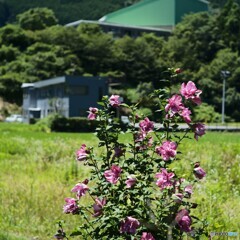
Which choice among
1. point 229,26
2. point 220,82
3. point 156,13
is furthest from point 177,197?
point 156,13

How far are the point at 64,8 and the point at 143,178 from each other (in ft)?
448

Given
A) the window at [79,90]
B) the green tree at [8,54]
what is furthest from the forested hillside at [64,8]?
the window at [79,90]

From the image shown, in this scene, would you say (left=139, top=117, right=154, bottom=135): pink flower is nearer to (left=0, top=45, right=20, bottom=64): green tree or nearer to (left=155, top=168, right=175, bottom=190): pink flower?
(left=155, top=168, right=175, bottom=190): pink flower

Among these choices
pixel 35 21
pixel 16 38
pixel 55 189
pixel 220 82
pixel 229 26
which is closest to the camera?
pixel 55 189

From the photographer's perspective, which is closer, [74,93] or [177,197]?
[177,197]

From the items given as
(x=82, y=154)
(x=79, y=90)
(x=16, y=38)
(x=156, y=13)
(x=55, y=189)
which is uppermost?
(x=156, y=13)

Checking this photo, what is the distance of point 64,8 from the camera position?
136875 mm

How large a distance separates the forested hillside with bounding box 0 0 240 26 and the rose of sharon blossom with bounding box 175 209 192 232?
13205 cm

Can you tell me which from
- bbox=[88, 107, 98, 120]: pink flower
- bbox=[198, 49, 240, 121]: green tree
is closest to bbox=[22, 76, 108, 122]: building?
bbox=[198, 49, 240, 121]: green tree

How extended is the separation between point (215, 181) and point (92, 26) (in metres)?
70.2

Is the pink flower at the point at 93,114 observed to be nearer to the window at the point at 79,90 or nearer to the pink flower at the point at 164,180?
the pink flower at the point at 164,180

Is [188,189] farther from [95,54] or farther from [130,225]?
[95,54]

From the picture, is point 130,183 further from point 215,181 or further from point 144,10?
point 144,10

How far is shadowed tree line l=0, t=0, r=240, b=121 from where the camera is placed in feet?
205
